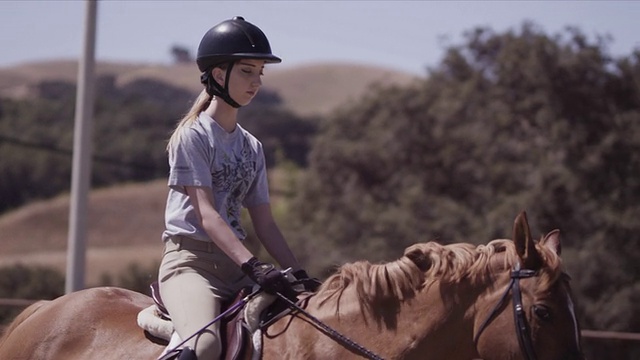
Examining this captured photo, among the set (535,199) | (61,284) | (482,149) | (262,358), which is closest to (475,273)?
(262,358)

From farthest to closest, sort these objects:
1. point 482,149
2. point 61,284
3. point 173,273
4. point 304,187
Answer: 1. point 61,284
2. point 304,187
3. point 482,149
4. point 173,273

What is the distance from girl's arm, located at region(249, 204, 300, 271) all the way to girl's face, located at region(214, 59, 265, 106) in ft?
1.97

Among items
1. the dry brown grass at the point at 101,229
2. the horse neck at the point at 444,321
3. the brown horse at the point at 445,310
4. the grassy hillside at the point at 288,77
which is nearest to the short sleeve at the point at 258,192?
the brown horse at the point at 445,310

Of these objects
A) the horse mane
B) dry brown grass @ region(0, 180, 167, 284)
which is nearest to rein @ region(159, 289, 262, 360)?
the horse mane

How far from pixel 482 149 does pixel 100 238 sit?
3722cm

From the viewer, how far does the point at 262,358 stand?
419cm

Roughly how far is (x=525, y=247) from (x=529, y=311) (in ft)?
0.82

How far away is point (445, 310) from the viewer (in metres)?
4.06

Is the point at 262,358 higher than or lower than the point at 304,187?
higher

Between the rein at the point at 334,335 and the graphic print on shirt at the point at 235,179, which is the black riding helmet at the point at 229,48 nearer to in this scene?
the graphic print on shirt at the point at 235,179

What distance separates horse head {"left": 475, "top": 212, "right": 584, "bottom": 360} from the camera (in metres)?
3.79

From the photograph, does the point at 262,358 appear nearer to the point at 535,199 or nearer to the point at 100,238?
the point at 535,199

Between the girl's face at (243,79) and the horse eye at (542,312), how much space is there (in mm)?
1581

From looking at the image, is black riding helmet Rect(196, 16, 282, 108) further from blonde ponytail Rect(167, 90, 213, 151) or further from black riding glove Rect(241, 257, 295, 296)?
black riding glove Rect(241, 257, 295, 296)
